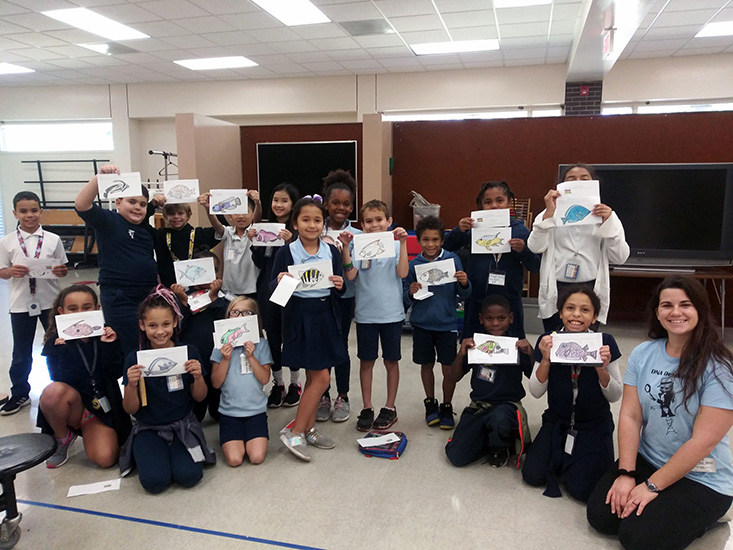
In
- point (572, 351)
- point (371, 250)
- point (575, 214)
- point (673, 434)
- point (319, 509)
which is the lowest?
point (319, 509)

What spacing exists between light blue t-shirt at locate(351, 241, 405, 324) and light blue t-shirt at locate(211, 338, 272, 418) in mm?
616

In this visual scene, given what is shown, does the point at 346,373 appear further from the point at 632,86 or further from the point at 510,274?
the point at 632,86

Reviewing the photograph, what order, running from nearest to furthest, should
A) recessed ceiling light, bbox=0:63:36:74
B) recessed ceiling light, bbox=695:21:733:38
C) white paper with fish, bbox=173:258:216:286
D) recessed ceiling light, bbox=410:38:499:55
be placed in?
white paper with fish, bbox=173:258:216:286 → recessed ceiling light, bbox=695:21:733:38 → recessed ceiling light, bbox=410:38:499:55 → recessed ceiling light, bbox=0:63:36:74

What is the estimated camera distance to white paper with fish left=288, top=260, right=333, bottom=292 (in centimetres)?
257

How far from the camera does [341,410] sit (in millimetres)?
3105

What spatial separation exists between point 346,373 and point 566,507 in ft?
4.62

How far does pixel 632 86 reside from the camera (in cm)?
772

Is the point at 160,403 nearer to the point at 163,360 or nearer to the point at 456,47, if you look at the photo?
the point at 163,360

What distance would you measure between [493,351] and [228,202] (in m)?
1.75

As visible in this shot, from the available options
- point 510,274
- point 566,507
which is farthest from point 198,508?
point 510,274

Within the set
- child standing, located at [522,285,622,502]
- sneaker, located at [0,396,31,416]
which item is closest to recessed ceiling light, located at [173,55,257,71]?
sneaker, located at [0,396,31,416]

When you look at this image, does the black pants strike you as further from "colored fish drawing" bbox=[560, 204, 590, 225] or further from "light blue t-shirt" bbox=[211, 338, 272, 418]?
"light blue t-shirt" bbox=[211, 338, 272, 418]

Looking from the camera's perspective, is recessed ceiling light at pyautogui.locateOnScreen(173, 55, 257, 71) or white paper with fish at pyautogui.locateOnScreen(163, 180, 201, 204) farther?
recessed ceiling light at pyautogui.locateOnScreen(173, 55, 257, 71)

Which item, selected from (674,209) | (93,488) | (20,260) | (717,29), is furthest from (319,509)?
(717,29)
